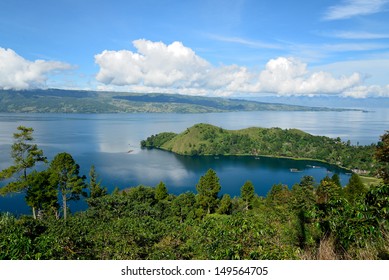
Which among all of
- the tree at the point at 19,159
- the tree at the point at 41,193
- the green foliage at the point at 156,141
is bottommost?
the green foliage at the point at 156,141

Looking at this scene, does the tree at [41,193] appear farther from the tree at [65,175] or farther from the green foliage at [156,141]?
the green foliage at [156,141]

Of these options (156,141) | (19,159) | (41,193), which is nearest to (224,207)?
(41,193)

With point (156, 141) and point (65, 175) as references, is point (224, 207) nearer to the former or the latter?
point (65, 175)

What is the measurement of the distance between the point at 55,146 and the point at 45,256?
139571 millimetres

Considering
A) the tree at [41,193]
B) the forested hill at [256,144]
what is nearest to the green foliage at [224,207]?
the tree at [41,193]

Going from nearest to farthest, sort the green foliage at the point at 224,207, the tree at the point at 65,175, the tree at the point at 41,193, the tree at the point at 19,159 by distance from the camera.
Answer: the tree at the point at 19,159 < the tree at the point at 41,193 < the tree at the point at 65,175 < the green foliage at the point at 224,207

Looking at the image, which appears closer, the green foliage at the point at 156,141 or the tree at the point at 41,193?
the tree at the point at 41,193

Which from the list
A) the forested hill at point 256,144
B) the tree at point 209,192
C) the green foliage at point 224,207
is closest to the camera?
the green foliage at point 224,207

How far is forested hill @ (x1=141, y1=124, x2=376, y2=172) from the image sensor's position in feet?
457

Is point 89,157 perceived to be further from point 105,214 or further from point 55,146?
point 105,214

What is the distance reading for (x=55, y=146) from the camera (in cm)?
13162

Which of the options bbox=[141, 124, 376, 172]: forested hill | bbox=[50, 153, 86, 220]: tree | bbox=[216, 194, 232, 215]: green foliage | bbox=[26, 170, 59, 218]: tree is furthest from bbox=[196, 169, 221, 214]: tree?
bbox=[141, 124, 376, 172]: forested hill

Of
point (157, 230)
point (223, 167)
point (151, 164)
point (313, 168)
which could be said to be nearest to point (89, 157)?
point (151, 164)

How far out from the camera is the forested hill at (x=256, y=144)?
457ft
